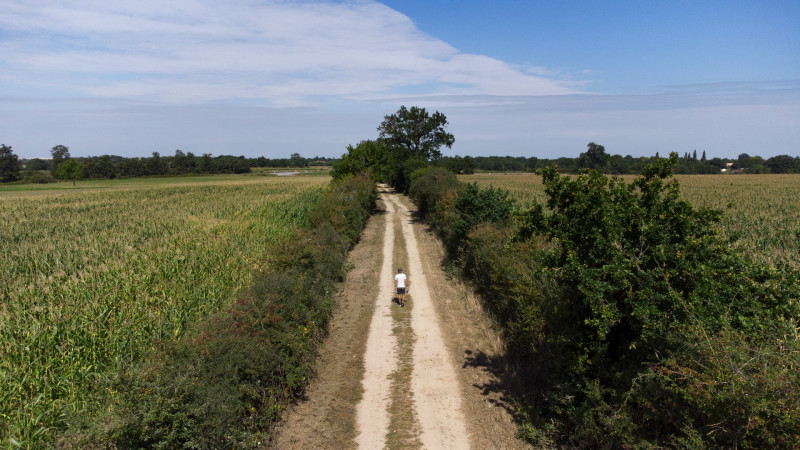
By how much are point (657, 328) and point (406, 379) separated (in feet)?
18.3

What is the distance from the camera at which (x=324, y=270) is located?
46.9ft

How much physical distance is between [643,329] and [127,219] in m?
28.9

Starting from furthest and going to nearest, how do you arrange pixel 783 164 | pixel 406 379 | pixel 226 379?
pixel 783 164 → pixel 406 379 → pixel 226 379

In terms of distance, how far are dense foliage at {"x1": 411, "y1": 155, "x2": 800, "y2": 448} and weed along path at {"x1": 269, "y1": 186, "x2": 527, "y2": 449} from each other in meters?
1.39

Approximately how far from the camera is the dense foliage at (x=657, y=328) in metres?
4.48

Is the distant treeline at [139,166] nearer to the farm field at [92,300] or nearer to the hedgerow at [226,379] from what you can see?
the farm field at [92,300]

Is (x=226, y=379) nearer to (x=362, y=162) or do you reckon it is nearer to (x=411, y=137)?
(x=362, y=162)

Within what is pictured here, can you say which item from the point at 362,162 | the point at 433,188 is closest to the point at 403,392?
the point at 433,188

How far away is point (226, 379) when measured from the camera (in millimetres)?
6430

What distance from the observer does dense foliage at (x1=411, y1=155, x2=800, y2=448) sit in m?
4.48

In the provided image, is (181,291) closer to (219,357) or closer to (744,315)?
(219,357)

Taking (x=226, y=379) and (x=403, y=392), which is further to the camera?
(x=403, y=392)

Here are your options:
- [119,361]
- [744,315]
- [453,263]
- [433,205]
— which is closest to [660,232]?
[744,315]

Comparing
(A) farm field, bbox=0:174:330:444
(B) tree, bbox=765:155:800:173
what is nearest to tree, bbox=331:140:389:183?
(A) farm field, bbox=0:174:330:444
